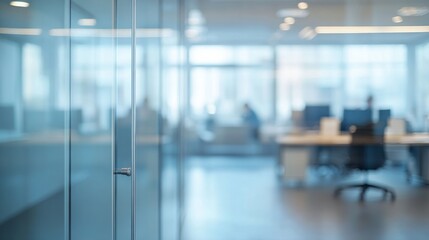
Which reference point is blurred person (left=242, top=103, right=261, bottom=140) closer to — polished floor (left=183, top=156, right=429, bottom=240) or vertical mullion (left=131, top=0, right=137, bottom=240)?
polished floor (left=183, top=156, right=429, bottom=240)

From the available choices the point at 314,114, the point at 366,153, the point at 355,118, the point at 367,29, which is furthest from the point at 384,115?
the point at 367,29

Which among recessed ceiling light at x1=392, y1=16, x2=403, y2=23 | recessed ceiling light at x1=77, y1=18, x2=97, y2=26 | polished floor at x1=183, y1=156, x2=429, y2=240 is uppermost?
recessed ceiling light at x1=392, y1=16, x2=403, y2=23

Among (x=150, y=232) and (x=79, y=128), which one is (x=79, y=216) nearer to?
(x=79, y=128)

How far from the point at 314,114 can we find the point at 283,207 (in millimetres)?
1230

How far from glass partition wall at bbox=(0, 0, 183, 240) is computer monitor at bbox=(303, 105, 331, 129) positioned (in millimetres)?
2969

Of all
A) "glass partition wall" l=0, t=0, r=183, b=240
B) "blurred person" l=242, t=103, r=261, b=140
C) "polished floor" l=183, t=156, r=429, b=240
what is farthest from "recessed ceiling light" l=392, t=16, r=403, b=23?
"glass partition wall" l=0, t=0, r=183, b=240

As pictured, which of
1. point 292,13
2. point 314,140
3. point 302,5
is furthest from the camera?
point 314,140

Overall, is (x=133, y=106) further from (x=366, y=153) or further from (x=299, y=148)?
(x=366, y=153)

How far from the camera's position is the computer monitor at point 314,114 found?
6027 millimetres

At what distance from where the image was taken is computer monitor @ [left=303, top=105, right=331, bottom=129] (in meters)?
6.03

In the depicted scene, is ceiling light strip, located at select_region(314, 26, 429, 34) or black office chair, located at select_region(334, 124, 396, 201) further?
black office chair, located at select_region(334, 124, 396, 201)

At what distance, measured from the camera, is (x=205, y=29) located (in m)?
6.03

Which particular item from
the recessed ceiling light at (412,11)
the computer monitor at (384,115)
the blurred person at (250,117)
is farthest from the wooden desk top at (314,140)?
the recessed ceiling light at (412,11)

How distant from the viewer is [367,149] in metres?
6.21
